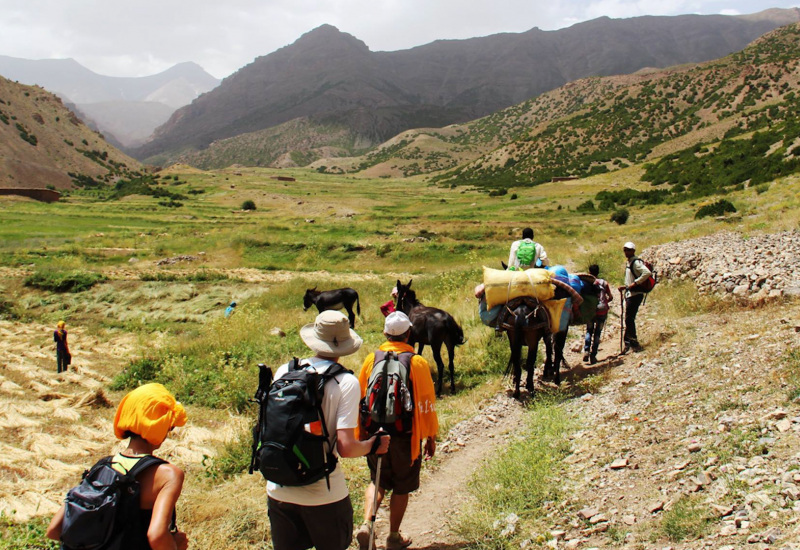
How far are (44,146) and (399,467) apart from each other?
412 feet

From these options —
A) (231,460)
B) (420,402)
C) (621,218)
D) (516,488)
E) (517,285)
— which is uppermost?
(517,285)

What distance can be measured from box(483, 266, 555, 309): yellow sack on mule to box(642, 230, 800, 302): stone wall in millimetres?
4690

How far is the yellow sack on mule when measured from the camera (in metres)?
7.98

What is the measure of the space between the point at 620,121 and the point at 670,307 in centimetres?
9072

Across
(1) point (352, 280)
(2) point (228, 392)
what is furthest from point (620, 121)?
(2) point (228, 392)

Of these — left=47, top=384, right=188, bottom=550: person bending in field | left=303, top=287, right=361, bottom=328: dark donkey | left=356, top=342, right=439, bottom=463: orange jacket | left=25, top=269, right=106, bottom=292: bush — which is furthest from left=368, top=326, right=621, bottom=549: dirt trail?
left=25, top=269, right=106, bottom=292: bush

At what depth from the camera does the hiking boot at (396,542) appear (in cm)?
481

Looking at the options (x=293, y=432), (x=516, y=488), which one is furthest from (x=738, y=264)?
(x=293, y=432)

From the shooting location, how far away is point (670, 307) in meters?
11.9

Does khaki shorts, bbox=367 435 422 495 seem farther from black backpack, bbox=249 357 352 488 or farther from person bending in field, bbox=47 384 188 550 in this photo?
person bending in field, bbox=47 384 188 550

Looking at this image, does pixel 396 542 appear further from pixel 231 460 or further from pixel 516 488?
pixel 231 460

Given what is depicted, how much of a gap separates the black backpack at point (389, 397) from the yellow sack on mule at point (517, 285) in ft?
12.5

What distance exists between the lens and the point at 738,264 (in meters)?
11.5

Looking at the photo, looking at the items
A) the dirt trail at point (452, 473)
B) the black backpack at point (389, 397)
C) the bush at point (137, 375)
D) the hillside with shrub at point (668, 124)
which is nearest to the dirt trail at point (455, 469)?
the dirt trail at point (452, 473)
